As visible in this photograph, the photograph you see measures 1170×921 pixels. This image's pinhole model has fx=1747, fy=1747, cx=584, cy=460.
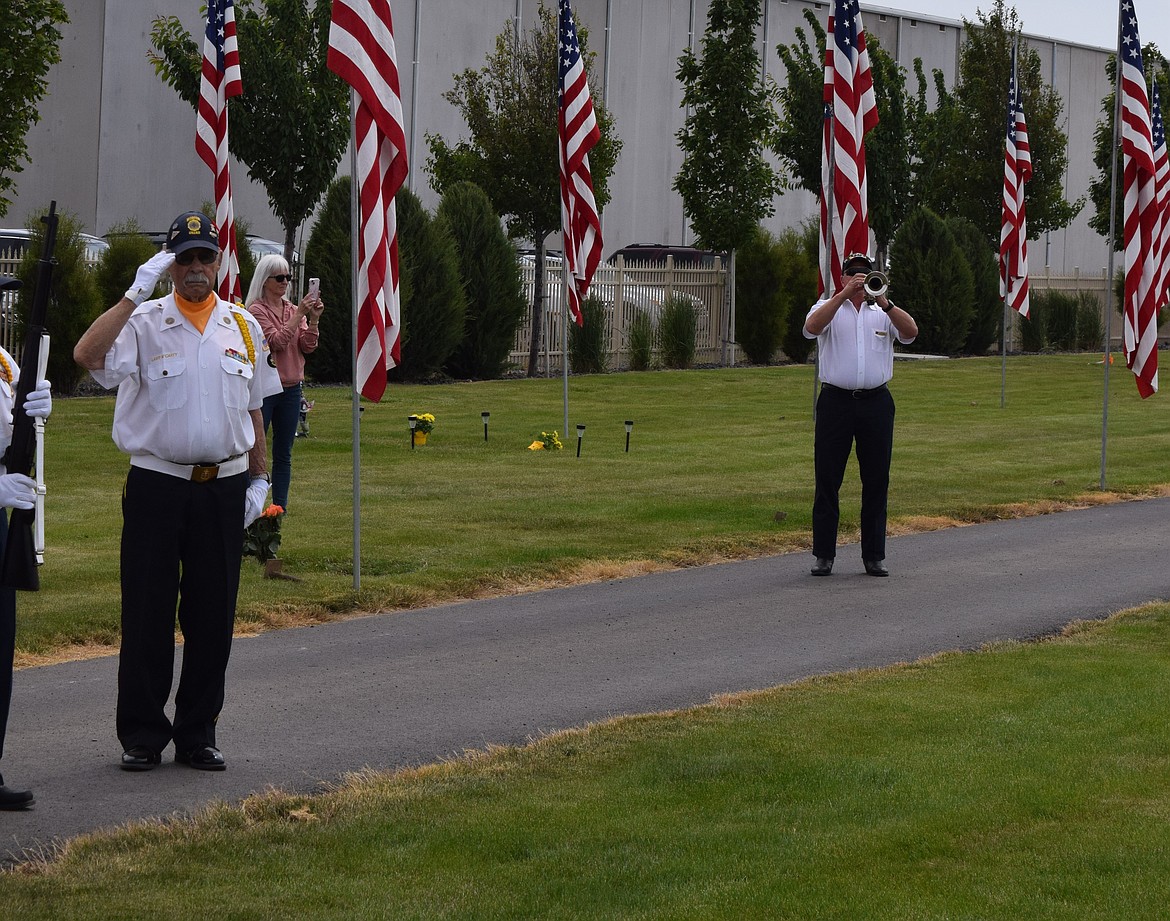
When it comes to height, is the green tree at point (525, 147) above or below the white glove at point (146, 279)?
above

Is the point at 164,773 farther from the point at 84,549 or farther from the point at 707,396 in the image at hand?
the point at 707,396

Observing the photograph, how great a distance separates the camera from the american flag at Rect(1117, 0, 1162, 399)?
52.1ft

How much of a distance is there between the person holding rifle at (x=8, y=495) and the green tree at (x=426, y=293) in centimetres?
2062

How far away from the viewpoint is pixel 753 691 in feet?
26.5

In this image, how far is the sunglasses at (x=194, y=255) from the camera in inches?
251

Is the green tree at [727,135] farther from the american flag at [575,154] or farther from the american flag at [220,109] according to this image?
the american flag at [220,109]

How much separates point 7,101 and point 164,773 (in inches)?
643

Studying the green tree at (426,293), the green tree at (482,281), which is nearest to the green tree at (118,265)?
the green tree at (426,293)

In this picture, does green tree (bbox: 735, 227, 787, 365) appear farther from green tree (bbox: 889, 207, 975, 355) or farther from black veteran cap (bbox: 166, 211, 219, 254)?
black veteran cap (bbox: 166, 211, 219, 254)

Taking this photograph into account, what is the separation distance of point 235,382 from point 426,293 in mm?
20490

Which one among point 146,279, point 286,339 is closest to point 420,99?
point 286,339

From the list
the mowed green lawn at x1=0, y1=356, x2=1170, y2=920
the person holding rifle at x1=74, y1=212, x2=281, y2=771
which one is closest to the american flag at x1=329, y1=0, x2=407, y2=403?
the mowed green lawn at x1=0, y1=356, x2=1170, y2=920

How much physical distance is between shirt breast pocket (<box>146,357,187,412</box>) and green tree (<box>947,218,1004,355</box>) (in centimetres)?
3401

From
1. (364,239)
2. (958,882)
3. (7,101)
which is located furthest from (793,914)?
(7,101)
